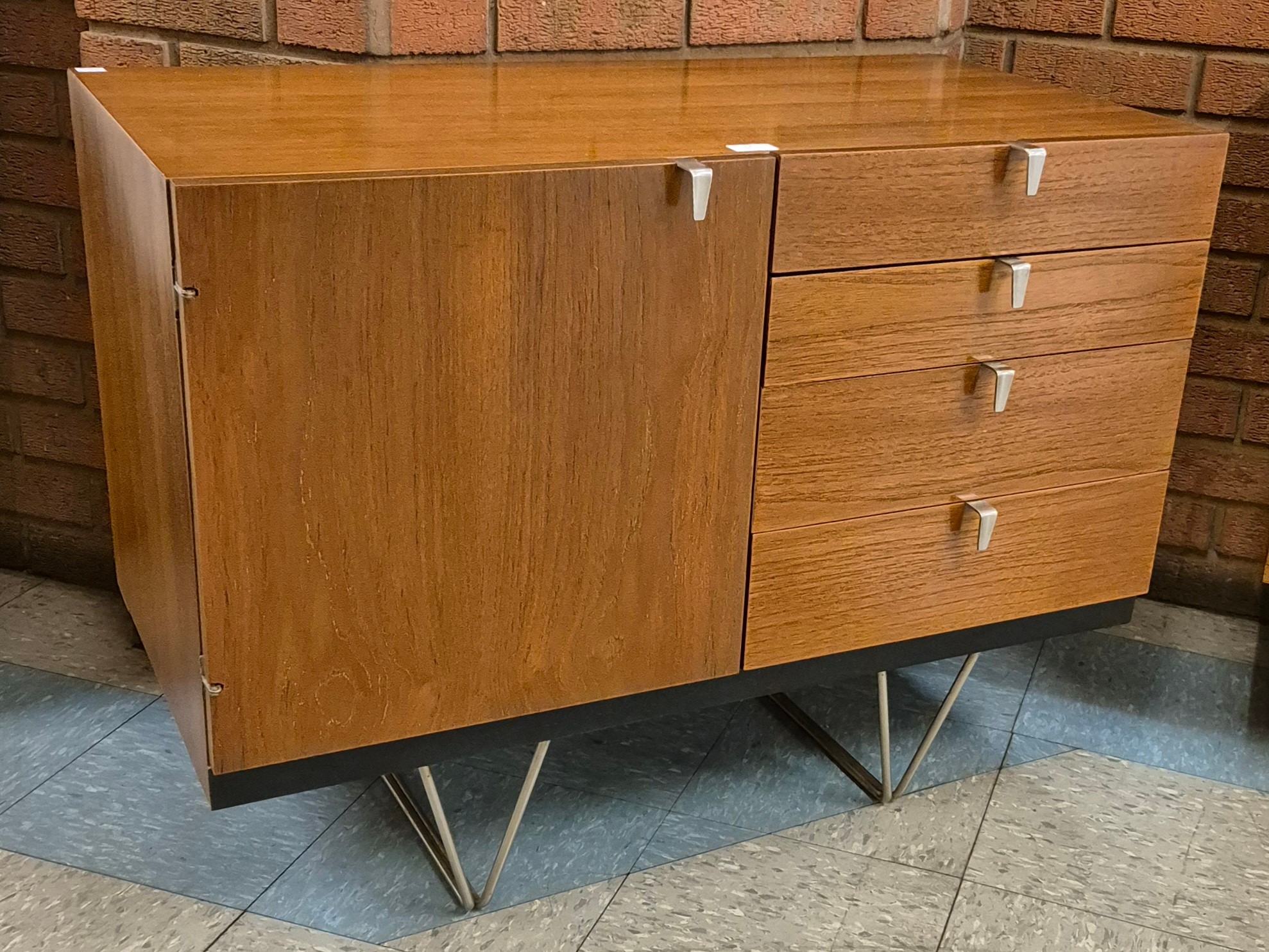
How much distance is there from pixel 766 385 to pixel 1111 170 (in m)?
0.39

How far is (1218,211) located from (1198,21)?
10.3 inches

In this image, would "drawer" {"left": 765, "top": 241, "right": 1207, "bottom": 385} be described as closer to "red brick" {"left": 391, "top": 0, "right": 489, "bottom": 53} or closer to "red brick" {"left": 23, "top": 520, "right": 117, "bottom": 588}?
"red brick" {"left": 391, "top": 0, "right": 489, "bottom": 53}

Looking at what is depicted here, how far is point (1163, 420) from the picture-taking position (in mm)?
1431

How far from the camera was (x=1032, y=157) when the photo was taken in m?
1.23

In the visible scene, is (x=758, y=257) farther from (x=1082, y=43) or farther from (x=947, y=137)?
(x=1082, y=43)

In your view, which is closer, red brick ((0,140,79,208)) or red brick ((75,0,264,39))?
red brick ((75,0,264,39))

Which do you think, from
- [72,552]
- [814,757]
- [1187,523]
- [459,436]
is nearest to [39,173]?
[72,552]

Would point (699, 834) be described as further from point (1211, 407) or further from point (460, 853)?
point (1211, 407)

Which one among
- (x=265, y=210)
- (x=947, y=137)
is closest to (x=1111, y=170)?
(x=947, y=137)

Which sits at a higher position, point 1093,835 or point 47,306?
point 47,306

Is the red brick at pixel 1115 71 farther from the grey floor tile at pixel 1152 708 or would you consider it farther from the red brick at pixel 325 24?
the red brick at pixel 325 24

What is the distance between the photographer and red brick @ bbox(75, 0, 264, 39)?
1.51 m

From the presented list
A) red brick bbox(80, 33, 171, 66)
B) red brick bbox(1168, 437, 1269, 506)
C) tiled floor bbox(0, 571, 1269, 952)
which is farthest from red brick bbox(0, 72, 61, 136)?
red brick bbox(1168, 437, 1269, 506)

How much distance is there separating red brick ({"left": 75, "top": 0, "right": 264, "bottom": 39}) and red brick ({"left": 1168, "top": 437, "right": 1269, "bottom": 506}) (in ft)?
4.52
